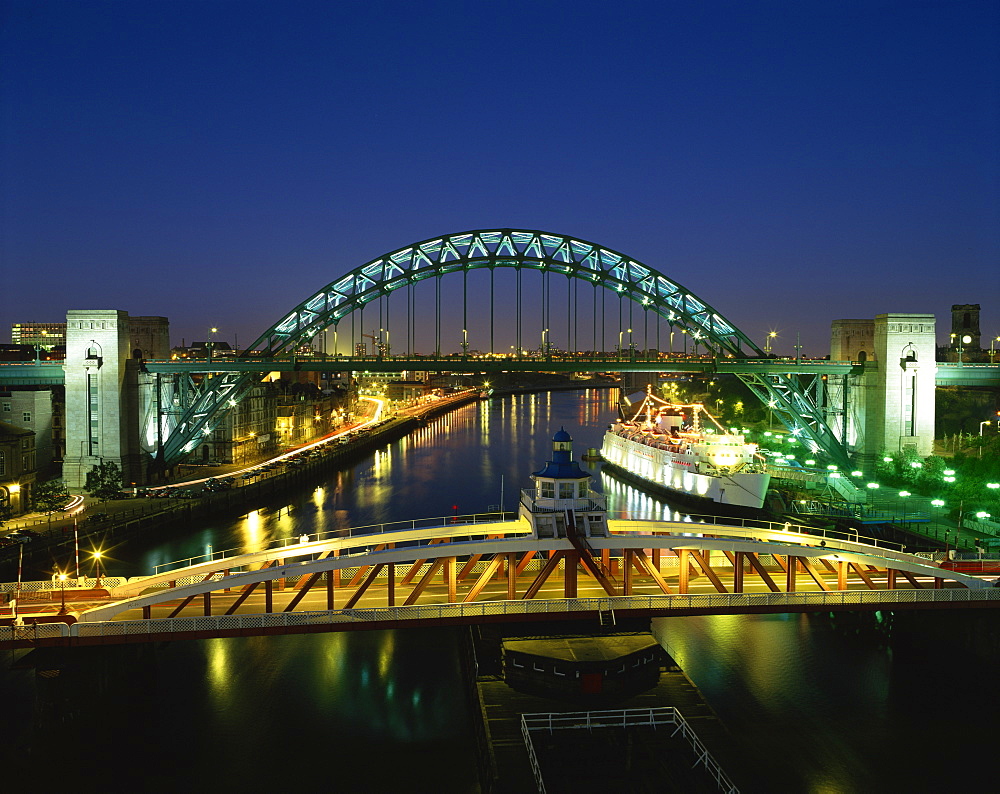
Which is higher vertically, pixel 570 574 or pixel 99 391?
Result: pixel 99 391

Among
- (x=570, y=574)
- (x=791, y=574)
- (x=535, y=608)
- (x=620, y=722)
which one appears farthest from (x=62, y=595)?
(x=791, y=574)

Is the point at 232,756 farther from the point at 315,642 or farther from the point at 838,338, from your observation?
the point at 838,338

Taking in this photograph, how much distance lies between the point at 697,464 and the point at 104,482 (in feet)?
80.5

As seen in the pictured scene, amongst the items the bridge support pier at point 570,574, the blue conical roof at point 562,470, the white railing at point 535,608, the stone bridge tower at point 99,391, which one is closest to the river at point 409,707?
the white railing at point 535,608

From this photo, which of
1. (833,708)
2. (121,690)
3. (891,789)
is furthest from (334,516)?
(891,789)

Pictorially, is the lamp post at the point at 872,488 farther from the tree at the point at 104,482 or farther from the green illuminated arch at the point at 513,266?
the tree at the point at 104,482

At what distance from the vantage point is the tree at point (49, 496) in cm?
2853

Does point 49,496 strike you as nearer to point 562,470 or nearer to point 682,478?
point 562,470

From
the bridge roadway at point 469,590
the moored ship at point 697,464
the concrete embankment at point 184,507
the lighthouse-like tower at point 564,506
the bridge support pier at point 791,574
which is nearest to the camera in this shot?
the bridge roadway at point 469,590

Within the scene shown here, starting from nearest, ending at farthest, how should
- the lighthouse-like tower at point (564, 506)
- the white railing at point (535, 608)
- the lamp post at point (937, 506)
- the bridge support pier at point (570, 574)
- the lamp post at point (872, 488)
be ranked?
the white railing at point (535, 608), the bridge support pier at point (570, 574), the lighthouse-like tower at point (564, 506), the lamp post at point (937, 506), the lamp post at point (872, 488)

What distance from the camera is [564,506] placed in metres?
15.5

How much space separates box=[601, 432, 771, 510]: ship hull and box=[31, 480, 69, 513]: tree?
25004 millimetres

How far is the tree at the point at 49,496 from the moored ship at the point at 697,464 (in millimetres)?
25009

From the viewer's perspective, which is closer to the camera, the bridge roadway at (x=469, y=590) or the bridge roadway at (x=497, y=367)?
the bridge roadway at (x=469, y=590)
